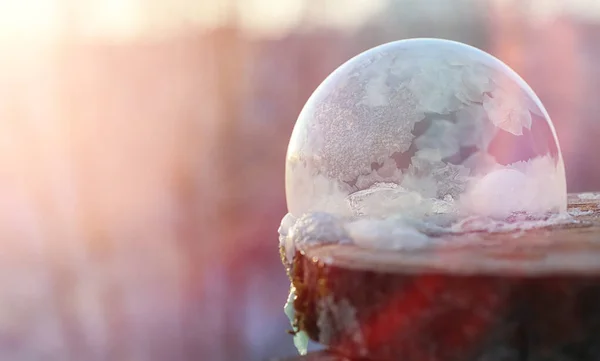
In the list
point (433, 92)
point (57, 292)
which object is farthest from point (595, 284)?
point (57, 292)

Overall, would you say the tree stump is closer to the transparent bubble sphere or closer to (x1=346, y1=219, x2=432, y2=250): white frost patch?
(x1=346, y1=219, x2=432, y2=250): white frost patch

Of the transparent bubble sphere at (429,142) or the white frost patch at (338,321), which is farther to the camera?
the transparent bubble sphere at (429,142)

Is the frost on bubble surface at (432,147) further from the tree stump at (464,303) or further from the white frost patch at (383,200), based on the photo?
the tree stump at (464,303)

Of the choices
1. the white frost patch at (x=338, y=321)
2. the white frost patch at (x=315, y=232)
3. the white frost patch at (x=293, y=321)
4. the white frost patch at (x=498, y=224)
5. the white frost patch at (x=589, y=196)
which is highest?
the white frost patch at (x=315, y=232)

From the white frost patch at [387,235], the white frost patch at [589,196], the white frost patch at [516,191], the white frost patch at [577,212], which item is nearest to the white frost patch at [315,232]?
the white frost patch at [387,235]

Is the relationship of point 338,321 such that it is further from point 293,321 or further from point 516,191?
point 516,191

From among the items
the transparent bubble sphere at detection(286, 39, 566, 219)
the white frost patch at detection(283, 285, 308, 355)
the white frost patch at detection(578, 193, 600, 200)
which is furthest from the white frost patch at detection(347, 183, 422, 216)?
the white frost patch at detection(578, 193, 600, 200)
